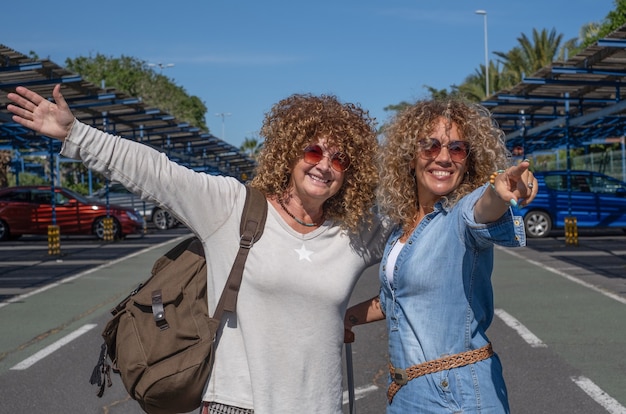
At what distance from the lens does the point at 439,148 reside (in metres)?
2.94

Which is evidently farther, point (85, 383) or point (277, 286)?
point (85, 383)

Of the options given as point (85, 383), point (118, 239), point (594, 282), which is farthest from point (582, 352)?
point (118, 239)

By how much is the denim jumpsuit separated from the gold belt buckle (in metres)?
0.02

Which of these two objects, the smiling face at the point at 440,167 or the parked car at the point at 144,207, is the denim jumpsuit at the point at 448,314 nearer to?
the smiling face at the point at 440,167

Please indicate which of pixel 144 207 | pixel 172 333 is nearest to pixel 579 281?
pixel 172 333

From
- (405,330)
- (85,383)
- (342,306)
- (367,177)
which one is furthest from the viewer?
(85,383)

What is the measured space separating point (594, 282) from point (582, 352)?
16.9ft

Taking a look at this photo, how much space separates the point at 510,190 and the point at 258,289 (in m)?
0.95

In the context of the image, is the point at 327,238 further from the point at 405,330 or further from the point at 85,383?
the point at 85,383

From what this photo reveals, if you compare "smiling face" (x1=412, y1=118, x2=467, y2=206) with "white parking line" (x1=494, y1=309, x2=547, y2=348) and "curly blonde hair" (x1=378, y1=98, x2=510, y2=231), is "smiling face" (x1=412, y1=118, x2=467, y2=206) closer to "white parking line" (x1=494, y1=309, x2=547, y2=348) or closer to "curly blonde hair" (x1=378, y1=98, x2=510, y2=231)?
"curly blonde hair" (x1=378, y1=98, x2=510, y2=231)

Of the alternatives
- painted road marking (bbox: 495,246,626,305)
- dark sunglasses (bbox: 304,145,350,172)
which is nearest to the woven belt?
dark sunglasses (bbox: 304,145,350,172)

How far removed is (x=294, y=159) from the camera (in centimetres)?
317

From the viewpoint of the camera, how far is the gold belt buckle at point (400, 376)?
2.79 meters

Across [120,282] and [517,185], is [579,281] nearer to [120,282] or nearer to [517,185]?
[120,282]
